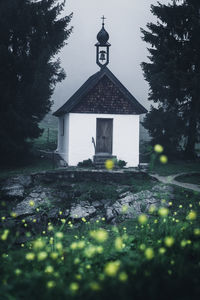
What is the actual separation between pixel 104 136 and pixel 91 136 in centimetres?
84

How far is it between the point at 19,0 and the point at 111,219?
15711mm

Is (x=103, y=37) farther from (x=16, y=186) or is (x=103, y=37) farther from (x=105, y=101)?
(x=16, y=186)

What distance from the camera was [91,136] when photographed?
18.1m

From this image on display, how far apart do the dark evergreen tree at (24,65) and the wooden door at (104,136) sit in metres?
4.16

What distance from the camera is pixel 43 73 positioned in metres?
18.3

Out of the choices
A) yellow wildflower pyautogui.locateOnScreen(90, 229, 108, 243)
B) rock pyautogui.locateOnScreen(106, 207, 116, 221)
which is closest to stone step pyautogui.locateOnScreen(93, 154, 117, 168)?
rock pyautogui.locateOnScreen(106, 207, 116, 221)

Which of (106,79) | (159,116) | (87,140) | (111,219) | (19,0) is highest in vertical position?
(19,0)

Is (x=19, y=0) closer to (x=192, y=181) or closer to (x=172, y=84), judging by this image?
(x=172, y=84)

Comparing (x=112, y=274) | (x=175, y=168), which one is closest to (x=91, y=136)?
(x=175, y=168)

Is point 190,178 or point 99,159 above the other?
point 99,159

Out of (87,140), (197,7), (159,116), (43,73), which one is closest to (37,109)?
(43,73)

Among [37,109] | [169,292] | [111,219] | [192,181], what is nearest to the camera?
[169,292]

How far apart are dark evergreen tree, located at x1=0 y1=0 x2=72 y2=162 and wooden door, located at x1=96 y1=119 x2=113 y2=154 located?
4.16m

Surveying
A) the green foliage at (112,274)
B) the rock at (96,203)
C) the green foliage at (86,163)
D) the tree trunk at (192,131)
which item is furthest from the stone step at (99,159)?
the green foliage at (112,274)
